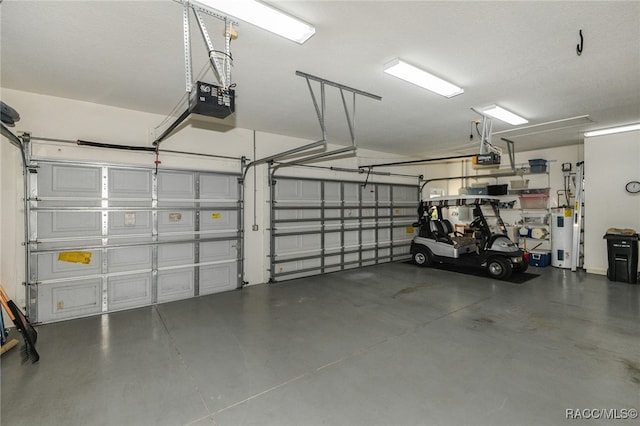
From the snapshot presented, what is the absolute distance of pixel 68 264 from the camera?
4.05 m

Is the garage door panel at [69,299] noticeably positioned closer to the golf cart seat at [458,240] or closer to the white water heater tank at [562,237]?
the golf cart seat at [458,240]

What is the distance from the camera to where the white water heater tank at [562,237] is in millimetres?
6844

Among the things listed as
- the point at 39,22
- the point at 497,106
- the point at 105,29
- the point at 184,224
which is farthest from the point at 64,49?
the point at 497,106

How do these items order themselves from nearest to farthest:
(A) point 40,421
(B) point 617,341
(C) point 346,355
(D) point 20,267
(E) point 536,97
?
(A) point 40,421 < (C) point 346,355 < (B) point 617,341 < (D) point 20,267 < (E) point 536,97

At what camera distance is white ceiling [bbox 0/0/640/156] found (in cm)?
225

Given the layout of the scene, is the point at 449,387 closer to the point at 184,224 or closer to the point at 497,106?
the point at 497,106

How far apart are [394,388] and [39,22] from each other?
168 inches

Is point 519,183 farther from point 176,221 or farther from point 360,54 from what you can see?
point 176,221

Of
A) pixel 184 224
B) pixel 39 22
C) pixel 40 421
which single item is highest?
pixel 39 22

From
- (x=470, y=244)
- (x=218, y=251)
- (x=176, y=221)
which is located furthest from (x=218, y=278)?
(x=470, y=244)

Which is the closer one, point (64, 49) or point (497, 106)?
point (64, 49)

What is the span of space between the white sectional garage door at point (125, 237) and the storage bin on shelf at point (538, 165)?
7.63m

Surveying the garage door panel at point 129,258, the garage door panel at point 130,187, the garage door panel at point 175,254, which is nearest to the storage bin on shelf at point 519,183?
the garage door panel at point 175,254

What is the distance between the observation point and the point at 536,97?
13.3ft
